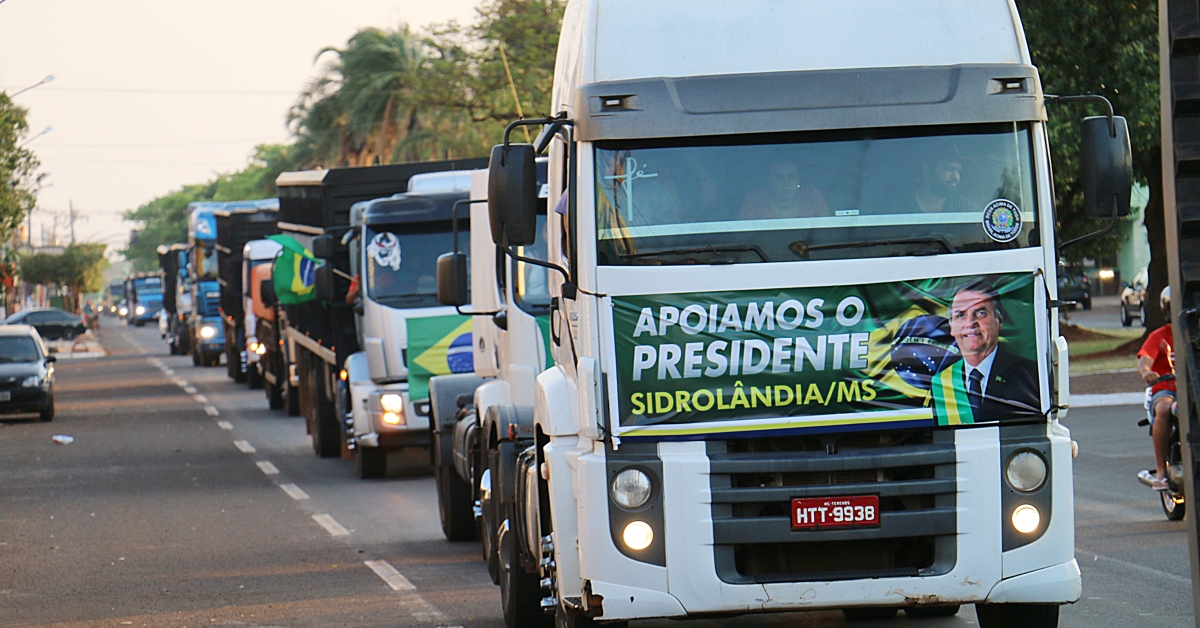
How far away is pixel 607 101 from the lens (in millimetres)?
6488

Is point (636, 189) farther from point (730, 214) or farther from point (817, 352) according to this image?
point (817, 352)

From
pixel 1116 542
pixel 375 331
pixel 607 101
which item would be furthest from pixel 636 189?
pixel 375 331

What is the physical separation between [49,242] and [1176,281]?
16168cm

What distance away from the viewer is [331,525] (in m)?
13.5

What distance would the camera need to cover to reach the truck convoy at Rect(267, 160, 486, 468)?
51.9 ft

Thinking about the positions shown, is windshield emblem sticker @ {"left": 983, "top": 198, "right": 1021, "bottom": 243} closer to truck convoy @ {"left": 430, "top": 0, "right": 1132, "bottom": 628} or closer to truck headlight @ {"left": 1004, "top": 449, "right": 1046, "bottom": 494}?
truck convoy @ {"left": 430, "top": 0, "right": 1132, "bottom": 628}

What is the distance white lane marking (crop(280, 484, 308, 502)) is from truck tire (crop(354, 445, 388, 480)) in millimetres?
716

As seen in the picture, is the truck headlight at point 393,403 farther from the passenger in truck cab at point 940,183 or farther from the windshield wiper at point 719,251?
the passenger in truck cab at point 940,183

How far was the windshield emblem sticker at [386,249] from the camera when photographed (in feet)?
52.2

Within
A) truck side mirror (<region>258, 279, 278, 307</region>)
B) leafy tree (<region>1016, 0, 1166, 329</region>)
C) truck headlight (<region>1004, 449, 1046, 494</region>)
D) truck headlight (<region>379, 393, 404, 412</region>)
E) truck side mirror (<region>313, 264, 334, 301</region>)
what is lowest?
truck headlight (<region>379, 393, 404, 412</region>)

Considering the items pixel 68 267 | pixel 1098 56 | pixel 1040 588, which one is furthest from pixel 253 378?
pixel 68 267

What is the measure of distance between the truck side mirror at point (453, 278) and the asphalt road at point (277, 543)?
1.82 meters

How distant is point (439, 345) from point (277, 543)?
123 inches

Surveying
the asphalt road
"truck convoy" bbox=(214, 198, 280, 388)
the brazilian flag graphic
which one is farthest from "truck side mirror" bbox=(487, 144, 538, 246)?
"truck convoy" bbox=(214, 198, 280, 388)
